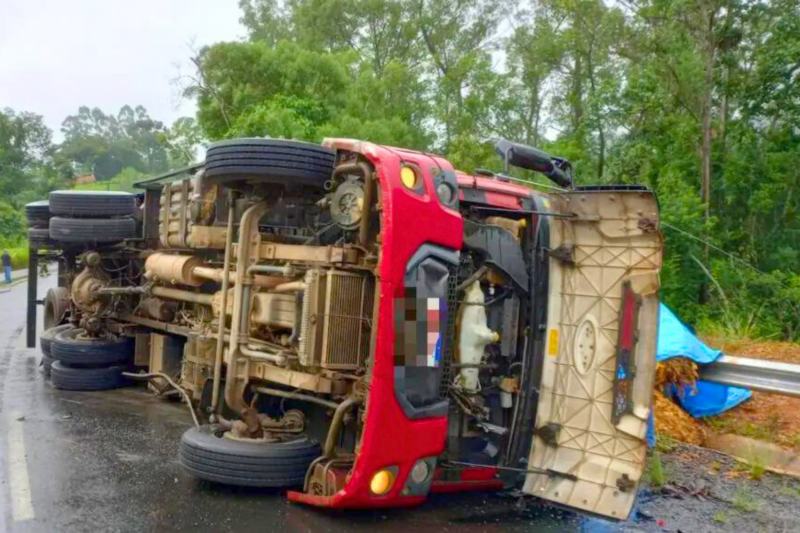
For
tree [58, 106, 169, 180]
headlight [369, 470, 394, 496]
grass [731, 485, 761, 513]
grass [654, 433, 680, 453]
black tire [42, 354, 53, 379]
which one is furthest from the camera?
tree [58, 106, 169, 180]

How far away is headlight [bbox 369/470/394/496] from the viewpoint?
3.58m

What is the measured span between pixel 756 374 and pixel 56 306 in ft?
25.0

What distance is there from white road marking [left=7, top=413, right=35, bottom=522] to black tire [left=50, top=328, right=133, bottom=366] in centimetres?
109

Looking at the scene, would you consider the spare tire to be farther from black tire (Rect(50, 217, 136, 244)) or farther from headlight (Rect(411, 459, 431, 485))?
headlight (Rect(411, 459, 431, 485))

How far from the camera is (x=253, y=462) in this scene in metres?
4.07

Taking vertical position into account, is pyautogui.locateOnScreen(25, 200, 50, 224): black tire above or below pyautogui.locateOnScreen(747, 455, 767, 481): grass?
above

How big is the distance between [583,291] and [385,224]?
1.38 metres

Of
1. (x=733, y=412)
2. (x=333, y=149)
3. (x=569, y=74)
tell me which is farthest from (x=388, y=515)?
(x=569, y=74)

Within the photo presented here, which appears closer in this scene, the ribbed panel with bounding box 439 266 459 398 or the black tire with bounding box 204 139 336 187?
the ribbed panel with bounding box 439 266 459 398

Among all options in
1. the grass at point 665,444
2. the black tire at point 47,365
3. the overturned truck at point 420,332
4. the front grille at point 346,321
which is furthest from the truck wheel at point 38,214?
the grass at point 665,444

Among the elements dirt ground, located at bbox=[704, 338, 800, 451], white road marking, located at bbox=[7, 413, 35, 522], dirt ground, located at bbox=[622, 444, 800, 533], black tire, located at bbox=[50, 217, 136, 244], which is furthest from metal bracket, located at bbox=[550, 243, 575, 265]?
black tire, located at bbox=[50, 217, 136, 244]

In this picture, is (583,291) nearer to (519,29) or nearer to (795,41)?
(795,41)

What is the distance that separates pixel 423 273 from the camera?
11.9ft

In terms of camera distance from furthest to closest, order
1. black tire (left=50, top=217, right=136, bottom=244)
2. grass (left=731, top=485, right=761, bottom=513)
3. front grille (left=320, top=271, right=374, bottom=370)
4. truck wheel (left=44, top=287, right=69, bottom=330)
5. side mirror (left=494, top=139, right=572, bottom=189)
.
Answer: truck wheel (left=44, top=287, right=69, bottom=330), black tire (left=50, top=217, right=136, bottom=244), side mirror (left=494, top=139, right=572, bottom=189), grass (left=731, top=485, right=761, bottom=513), front grille (left=320, top=271, right=374, bottom=370)
